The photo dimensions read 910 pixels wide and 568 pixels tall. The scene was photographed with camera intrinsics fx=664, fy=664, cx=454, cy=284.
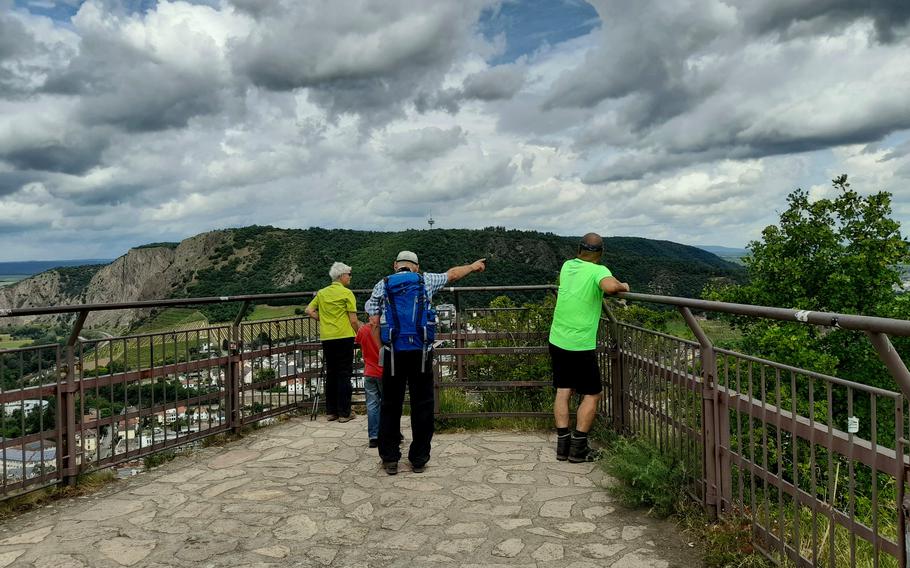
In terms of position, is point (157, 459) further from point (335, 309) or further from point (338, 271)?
point (338, 271)

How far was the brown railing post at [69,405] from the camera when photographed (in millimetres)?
5000

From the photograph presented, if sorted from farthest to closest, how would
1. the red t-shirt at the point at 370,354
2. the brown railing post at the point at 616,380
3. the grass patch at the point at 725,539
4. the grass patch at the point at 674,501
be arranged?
the red t-shirt at the point at 370,354
the brown railing post at the point at 616,380
the grass patch at the point at 674,501
the grass patch at the point at 725,539

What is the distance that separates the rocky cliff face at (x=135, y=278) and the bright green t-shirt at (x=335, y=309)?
96.6 m

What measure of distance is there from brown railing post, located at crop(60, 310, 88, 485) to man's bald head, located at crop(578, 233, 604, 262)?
387cm

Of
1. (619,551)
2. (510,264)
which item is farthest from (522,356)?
(510,264)

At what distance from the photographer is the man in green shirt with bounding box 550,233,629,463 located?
17.3 feet

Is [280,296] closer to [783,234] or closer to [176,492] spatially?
[176,492]

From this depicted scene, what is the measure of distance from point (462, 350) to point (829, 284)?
1967cm

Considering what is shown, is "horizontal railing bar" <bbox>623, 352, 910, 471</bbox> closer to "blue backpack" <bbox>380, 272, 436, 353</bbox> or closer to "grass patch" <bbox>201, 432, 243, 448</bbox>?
"blue backpack" <bbox>380, 272, 436, 353</bbox>

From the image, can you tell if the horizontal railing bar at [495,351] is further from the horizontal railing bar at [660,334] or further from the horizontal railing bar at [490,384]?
the horizontal railing bar at [660,334]

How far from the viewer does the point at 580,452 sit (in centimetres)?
548

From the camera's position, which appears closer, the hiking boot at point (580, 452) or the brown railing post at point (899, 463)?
the brown railing post at point (899, 463)

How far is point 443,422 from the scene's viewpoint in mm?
6875

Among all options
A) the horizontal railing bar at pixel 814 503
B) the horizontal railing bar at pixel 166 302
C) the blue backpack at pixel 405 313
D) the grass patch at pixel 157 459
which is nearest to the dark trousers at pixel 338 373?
the horizontal railing bar at pixel 166 302
